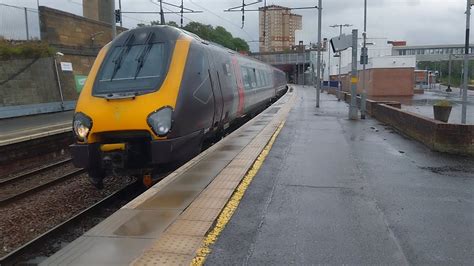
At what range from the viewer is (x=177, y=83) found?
8422 millimetres

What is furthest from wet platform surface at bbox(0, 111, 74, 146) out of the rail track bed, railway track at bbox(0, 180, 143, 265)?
railway track at bbox(0, 180, 143, 265)

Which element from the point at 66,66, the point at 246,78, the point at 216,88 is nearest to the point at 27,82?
the point at 66,66

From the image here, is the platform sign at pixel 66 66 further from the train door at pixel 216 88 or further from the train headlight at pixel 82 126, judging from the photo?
the train headlight at pixel 82 126

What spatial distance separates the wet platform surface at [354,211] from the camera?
182 inches

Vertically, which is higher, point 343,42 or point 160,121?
point 343,42

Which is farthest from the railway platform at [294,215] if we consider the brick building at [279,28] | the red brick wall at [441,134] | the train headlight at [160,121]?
the brick building at [279,28]

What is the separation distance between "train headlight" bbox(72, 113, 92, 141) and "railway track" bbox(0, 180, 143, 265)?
1333 mm

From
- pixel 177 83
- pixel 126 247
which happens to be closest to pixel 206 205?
pixel 126 247

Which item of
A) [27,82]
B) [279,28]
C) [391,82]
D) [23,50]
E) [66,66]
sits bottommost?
[391,82]

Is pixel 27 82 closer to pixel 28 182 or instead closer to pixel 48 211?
pixel 28 182

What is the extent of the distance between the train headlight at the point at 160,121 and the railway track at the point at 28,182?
3919 millimetres

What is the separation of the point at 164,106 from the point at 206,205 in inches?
101

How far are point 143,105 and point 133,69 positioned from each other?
47.8 inches

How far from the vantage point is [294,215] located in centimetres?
585
